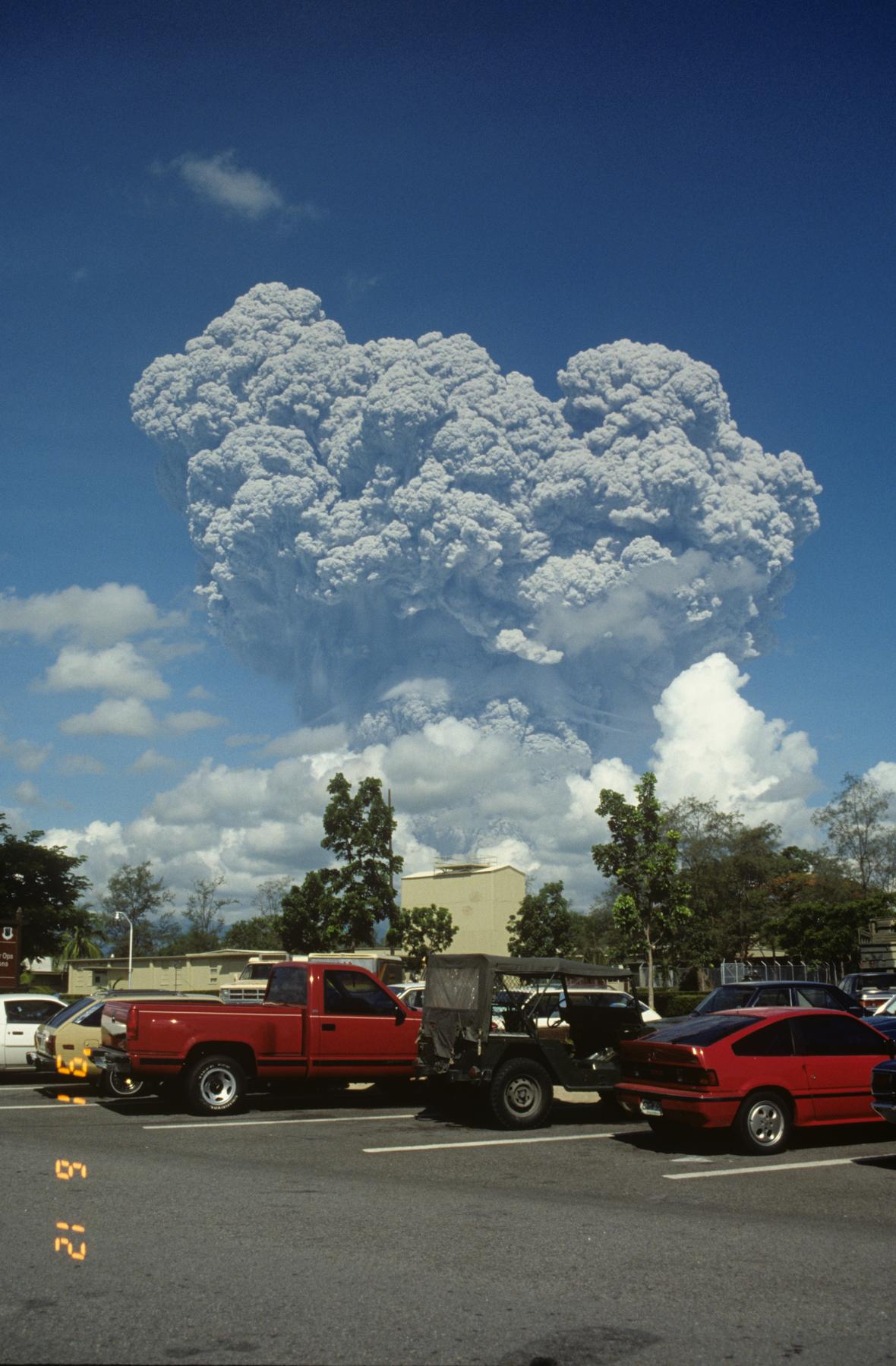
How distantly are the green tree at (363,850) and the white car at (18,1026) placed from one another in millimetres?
37463

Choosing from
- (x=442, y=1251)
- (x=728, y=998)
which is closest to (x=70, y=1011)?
(x=728, y=998)

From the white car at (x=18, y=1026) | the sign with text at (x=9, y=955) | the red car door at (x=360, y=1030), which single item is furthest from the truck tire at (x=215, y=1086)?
the sign with text at (x=9, y=955)

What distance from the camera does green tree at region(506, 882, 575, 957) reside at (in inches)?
2557

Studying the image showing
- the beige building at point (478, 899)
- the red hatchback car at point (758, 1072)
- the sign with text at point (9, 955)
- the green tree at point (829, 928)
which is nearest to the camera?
the red hatchback car at point (758, 1072)

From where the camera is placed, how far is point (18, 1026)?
1875 cm

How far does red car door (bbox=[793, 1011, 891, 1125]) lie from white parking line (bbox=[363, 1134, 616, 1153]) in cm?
240

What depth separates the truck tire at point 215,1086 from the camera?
13867 mm

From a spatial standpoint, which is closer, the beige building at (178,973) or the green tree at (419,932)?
the green tree at (419,932)

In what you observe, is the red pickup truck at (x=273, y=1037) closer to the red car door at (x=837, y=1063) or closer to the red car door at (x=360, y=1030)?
the red car door at (x=360, y=1030)

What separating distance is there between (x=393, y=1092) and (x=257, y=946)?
87731 mm

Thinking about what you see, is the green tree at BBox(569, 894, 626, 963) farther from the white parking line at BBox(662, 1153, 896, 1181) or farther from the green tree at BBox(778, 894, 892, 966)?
the white parking line at BBox(662, 1153, 896, 1181)

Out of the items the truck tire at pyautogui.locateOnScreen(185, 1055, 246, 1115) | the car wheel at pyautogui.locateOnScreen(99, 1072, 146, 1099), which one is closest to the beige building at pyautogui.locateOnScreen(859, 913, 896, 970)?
the car wheel at pyautogui.locateOnScreen(99, 1072, 146, 1099)

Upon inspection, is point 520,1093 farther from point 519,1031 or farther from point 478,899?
point 478,899

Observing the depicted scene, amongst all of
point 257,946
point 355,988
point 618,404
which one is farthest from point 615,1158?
point 618,404
